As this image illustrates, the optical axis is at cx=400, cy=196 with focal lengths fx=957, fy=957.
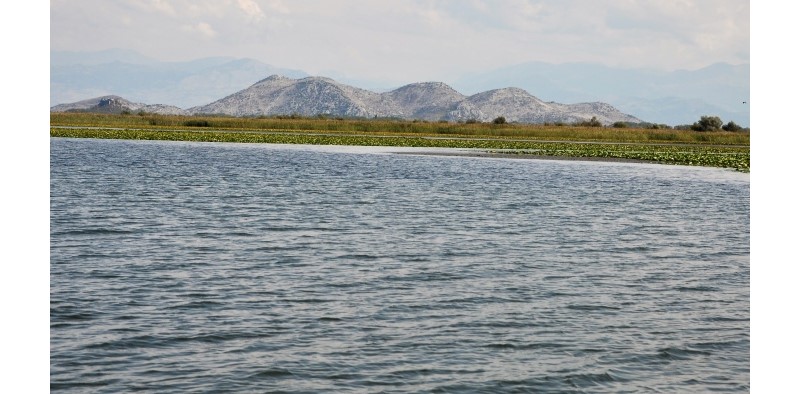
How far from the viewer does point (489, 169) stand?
6869cm

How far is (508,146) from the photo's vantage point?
321 ft

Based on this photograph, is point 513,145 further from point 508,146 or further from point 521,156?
point 521,156

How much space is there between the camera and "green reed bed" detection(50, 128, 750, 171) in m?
85.5

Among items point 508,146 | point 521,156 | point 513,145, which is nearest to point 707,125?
point 513,145

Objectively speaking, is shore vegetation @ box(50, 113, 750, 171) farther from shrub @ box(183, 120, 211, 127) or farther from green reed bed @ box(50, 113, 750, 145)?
shrub @ box(183, 120, 211, 127)

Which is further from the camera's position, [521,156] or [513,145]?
[513,145]

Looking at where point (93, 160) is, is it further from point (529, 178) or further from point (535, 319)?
point (535, 319)

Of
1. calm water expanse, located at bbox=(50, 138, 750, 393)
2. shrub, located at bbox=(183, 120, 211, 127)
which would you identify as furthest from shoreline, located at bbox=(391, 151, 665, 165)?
shrub, located at bbox=(183, 120, 211, 127)

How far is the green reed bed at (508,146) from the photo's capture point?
8550 cm

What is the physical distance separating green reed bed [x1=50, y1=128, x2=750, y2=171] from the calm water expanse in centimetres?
3927

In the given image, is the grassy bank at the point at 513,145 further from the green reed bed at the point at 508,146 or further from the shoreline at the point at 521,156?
the shoreline at the point at 521,156

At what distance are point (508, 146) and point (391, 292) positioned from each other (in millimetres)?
76119
